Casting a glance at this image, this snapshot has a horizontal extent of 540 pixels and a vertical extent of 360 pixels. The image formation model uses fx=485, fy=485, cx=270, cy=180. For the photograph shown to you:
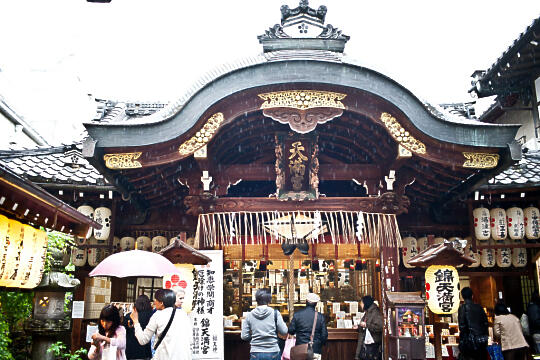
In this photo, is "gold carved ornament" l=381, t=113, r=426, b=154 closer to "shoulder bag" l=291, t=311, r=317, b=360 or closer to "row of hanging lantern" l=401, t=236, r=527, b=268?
"row of hanging lantern" l=401, t=236, r=527, b=268

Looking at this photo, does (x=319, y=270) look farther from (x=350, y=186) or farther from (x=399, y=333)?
(x=399, y=333)

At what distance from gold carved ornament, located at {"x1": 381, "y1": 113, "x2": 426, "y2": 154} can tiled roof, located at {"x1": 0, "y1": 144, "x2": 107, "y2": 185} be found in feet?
18.9

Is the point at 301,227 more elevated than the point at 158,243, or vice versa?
the point at 301,227

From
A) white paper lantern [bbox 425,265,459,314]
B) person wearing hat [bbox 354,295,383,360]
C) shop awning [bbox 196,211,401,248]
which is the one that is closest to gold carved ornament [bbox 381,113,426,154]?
shop awning [bbox 196,211,401,248]

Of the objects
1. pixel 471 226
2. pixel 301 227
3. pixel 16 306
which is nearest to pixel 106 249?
pixel 16 306

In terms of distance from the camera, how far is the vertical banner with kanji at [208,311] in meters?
9.21

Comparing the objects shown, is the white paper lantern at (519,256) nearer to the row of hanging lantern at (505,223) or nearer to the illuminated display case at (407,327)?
the row of hanging lantern at (505,223)

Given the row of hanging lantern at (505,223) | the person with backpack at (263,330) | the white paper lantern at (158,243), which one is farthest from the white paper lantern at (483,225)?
the white paper lantern at (158,243)

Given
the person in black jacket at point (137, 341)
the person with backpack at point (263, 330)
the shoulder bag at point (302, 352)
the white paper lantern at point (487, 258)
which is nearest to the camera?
the person in black jacket at point (137, 341)

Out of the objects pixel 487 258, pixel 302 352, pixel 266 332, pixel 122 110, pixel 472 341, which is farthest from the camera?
pixel 122 110

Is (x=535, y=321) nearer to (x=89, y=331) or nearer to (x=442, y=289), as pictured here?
(x=442, y=289)

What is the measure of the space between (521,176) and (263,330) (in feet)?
22.1

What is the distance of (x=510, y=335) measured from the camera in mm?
9625

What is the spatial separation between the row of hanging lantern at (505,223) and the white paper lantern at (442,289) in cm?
183
